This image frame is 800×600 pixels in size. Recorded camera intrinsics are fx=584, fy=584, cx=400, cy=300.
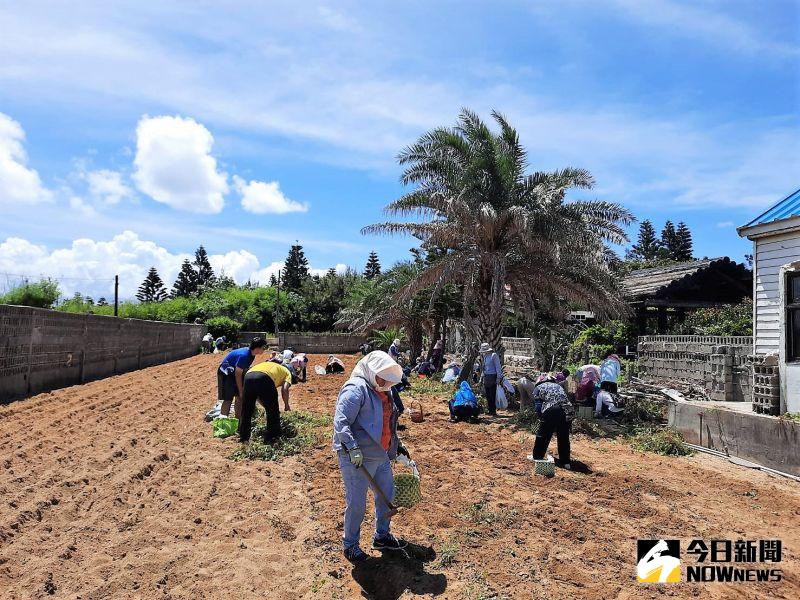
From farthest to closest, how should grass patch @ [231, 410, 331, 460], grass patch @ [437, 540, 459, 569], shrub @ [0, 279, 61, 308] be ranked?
1. shrub @ [0, 279, 61, 308]
2. grass patch @ [231, 410, 331, 460]
3. grass patch @ [437, 540, 459, 569]

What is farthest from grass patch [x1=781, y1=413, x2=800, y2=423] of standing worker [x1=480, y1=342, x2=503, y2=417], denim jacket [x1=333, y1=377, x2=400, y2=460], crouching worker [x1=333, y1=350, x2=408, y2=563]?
denim jacket [x1=333, y1=377, x2=400, y2=460]

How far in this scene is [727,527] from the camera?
19.2 feet

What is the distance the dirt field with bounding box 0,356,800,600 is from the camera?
4328 millimetres

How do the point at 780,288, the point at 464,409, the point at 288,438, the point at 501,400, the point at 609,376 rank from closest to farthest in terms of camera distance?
the point at 288,438 < the point at 780,288 < the point at 464,409 < the point at 609,376 < the point at 501,400

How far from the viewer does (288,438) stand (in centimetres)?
843

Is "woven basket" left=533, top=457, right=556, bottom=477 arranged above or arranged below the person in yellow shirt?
below

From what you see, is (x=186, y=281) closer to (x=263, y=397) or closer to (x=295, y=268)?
(x=295, y=268)

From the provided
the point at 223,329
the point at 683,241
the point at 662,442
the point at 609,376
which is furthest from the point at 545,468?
the point at 683,241

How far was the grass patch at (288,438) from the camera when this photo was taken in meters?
7.64

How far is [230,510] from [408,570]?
6.89 ft

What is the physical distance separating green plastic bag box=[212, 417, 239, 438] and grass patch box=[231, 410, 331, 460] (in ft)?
1.00

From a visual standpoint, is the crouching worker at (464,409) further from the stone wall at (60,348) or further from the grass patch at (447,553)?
the stone wall at (60,348)

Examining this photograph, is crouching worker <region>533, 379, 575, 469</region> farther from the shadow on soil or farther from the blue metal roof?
the blue metal roof

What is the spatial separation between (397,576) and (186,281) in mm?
93219
